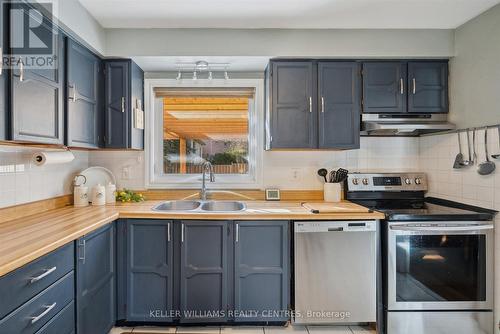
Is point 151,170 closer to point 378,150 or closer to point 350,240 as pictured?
point 350,240

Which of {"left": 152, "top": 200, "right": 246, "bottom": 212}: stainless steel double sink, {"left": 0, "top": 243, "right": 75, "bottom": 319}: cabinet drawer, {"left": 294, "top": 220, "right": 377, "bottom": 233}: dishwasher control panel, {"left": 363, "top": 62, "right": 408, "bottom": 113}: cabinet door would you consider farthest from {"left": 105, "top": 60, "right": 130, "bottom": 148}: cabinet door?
{"left": 363, "top": 62, "right": 408, "bottom": 113}: cabinet door

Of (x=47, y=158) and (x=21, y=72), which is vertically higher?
(x=21, y=72)

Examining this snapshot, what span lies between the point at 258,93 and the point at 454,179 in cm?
183

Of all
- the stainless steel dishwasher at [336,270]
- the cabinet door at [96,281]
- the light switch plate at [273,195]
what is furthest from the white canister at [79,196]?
the stainless steel dishwasher at [336,270]

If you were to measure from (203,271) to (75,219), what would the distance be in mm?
940

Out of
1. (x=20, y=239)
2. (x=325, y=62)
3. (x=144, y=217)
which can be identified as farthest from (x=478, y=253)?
(x=20, y=239)

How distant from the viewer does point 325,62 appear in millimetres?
2426

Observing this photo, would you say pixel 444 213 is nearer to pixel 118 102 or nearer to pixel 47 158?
pixel 118 102

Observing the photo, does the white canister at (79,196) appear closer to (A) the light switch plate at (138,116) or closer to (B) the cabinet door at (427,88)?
(A) the light switch plate at (138,116)

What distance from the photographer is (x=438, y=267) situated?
2.07 meters

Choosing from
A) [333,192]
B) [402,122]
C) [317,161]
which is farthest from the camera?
[317,161]

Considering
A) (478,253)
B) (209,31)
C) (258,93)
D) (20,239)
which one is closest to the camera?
(20,239)

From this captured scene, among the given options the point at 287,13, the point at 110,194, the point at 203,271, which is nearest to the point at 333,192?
the point at 203,271

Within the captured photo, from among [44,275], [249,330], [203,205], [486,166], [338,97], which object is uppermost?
[338,97]
